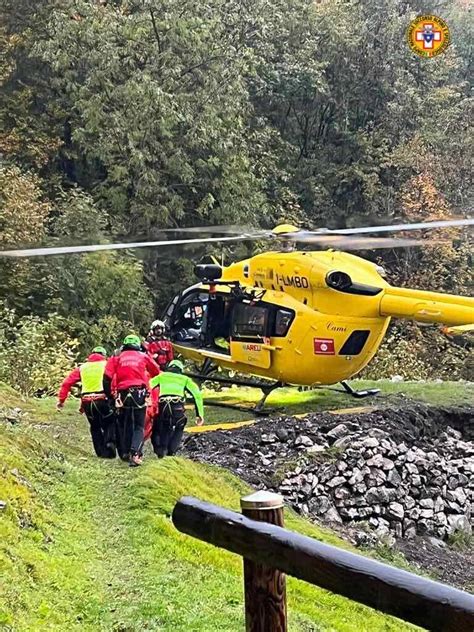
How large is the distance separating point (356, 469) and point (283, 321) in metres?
2.45

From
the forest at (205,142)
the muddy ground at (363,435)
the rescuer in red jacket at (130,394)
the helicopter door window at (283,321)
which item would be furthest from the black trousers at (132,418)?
the forest at (205,142)

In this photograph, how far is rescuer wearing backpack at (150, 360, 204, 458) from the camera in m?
7.88

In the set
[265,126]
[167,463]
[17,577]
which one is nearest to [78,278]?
[265,126]

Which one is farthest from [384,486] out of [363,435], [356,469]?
[363,435]

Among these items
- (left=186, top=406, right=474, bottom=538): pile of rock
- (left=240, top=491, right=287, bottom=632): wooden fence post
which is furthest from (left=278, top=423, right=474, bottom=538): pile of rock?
(left=240, top=491, right=287, bottom=632): wooden fence post

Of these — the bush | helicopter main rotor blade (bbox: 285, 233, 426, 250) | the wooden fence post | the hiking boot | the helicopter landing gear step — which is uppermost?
helicopter main rotor blade (bbox: 285, 233, 426, 250)

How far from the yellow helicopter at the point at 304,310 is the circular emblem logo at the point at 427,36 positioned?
17176 millimetres

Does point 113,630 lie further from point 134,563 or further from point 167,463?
point 167,463

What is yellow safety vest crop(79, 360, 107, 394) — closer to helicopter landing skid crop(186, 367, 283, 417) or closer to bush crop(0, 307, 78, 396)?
helicopter landing skid crop(186, 367, 283, 417)

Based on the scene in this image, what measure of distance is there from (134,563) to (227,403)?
277 inches

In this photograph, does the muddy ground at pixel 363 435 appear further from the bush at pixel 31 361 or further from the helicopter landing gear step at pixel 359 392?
the bush at pixel 31 361

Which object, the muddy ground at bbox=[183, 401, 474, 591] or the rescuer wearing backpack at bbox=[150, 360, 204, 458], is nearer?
the rescuer wearing backpack at bbox=[150, 360, 204, 458]

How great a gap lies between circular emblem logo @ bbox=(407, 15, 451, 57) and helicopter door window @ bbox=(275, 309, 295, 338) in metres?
17.7

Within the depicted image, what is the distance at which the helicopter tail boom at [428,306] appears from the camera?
9.90 metres
